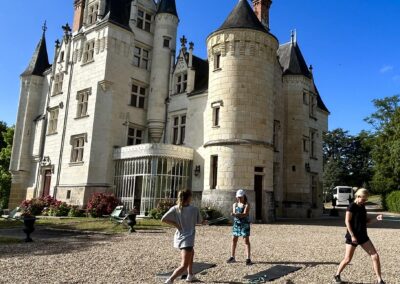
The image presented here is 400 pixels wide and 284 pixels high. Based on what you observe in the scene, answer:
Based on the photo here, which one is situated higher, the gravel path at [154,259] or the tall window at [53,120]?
the tall window at [53,120]

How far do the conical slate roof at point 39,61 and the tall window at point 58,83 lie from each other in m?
3.77

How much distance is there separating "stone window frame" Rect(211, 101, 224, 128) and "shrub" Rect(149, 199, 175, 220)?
4.93 m

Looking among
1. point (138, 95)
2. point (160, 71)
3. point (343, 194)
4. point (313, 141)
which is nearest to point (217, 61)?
point (160, 71)

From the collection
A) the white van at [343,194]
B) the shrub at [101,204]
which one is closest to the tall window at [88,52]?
the shrub at [101,204]

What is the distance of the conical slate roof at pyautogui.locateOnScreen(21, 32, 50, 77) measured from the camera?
30833 mm

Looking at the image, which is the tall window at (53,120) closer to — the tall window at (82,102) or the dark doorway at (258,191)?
the tall window at (82,102)

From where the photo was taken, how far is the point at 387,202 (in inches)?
1526

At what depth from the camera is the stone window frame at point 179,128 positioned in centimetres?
2381

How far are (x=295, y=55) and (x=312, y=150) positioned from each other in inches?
291

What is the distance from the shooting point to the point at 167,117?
24938mm

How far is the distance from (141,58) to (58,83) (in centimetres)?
708

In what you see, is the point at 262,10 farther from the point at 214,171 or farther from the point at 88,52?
the point at 214,171

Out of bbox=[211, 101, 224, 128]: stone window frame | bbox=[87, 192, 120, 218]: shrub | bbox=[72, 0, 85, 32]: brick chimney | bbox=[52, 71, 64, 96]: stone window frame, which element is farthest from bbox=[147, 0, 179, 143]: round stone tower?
bbox=[52, 71, 64, 96]: stone window frame

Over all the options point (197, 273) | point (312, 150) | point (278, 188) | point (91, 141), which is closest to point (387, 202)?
point (312, 150)
